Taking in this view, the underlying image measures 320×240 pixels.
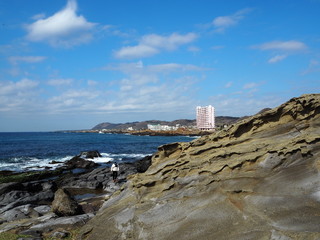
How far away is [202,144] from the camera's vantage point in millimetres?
16500

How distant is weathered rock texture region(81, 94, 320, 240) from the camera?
35.6 ft

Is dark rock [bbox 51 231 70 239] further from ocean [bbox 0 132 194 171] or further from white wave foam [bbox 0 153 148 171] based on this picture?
ocean [bbox 0 132 194 171]

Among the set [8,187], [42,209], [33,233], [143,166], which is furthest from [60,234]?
[143,166]

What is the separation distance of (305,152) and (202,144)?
5735 mm

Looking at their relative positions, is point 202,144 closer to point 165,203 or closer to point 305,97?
point 165,203

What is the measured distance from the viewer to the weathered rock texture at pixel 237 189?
10859mm

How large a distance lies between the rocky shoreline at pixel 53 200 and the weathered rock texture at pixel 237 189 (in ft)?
9.33

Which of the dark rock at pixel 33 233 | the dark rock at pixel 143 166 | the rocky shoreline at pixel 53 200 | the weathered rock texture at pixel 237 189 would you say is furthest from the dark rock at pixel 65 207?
the dark rock at pixel 143 166

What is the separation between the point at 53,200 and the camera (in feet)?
77.6

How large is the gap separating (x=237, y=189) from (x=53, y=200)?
17.0 m

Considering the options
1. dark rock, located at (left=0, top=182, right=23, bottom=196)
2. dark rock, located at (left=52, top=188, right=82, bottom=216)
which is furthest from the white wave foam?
dark rock, located at (left=52, top=188, right=82, bottom=216)

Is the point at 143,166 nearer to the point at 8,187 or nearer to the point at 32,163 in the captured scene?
the point at 8,187

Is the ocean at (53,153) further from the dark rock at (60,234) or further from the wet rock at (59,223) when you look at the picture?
the dark rock at (60,234)

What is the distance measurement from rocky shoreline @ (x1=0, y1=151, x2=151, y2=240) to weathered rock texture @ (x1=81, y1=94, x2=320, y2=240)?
2.84 meters
